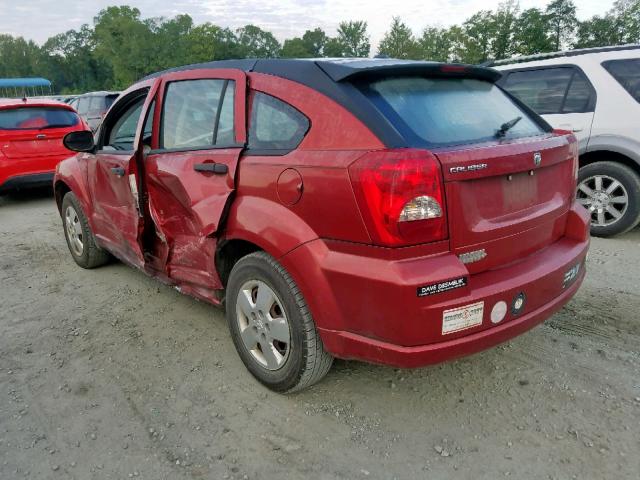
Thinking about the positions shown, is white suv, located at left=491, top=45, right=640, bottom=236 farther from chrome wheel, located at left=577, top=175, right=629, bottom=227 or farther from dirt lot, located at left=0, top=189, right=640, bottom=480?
dirt lot, located at left=0, top=189, right=640, bottom=480

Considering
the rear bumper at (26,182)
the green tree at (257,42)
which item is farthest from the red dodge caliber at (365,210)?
the green tree at (257,42)

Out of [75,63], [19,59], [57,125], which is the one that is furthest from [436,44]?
[19,59]

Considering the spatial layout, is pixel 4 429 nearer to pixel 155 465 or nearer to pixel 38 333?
pixel 155 465

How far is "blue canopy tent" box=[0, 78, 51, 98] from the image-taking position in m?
57.9

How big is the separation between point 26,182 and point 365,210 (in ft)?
24.4

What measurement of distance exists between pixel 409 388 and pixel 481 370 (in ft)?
1.47

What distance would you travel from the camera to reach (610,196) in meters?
5.25

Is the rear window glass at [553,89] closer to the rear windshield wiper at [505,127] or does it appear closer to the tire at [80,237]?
the rear windshield wiper at [505,127]

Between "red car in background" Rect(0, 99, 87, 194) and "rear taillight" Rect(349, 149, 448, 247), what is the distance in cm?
735

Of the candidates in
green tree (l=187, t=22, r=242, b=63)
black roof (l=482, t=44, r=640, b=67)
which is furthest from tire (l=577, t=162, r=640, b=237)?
green tree (l=187, t=22, r=242, b=63)

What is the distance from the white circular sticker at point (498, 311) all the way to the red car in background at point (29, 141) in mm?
7648

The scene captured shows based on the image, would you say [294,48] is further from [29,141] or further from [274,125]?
[274,125]

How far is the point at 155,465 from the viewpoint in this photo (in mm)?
2324

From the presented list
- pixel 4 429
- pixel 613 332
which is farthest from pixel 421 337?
pixel 4 429
